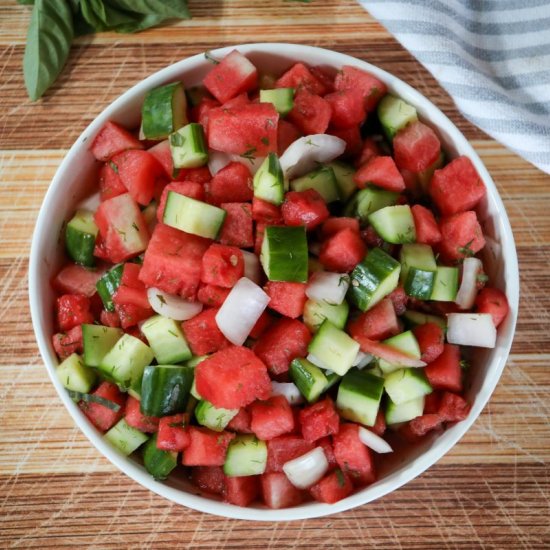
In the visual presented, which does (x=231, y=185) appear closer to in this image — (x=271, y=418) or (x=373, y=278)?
(x=373, y=278)

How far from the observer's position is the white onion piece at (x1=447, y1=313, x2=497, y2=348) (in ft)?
6.50

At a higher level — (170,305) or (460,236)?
(460,236)

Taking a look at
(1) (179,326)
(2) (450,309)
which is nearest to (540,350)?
(2) (450,309)

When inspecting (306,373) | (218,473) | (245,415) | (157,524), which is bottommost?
(157,524)

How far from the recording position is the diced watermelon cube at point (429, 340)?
1.96m

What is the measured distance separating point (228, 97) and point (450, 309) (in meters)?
0.97

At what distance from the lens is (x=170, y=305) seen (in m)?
1.95

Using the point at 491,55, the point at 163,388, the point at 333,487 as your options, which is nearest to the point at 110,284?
the point at 163,388

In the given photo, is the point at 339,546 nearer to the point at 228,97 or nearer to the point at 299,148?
the point at 299,148

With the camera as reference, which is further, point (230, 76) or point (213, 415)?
point (230, 76)

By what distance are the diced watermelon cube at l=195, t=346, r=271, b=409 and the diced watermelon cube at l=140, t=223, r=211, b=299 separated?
0.77ft

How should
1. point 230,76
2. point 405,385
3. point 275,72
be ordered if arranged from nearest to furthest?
point 405,385, point 230,76, point 275,72

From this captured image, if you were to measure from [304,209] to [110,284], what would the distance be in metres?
0.64

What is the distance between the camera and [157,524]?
88.4 inches
